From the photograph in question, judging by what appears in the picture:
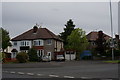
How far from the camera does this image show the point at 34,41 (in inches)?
2601

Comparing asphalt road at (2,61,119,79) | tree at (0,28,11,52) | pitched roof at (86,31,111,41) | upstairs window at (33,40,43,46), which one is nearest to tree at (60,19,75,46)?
pitched roof at (86,31,111,41)

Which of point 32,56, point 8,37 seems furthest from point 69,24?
point 32,56

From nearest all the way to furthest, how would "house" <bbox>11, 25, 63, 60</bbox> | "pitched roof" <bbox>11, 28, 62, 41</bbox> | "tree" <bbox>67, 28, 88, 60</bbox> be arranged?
1. "house" <bbox>11, 25, 63, 60</bbox>
2. "pitched roof" <bbox>11, 28, 62, 41</bbox>
3. "tree" <bbox>67, 28, 88, 60</bbox>

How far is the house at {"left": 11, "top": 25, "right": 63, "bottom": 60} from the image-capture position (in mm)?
64062

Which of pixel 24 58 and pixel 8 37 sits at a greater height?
pixel 8 37

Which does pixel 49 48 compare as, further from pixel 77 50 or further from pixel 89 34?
pixel 89 34

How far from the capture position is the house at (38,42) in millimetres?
64062

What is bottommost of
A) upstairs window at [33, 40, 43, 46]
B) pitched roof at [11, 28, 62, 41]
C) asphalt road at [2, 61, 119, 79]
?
asphalt road at [2, 61, 119, 79]

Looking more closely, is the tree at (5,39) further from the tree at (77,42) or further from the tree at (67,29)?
the tree at (67,29)

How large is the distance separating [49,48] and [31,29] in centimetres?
947

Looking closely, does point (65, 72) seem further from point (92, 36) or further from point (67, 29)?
point (67, 29)

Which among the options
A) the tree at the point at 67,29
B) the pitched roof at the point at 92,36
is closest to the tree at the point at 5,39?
the tree at the point at 67,29

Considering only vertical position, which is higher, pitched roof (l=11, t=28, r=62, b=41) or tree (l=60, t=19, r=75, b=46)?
tree (l=60, t=19, r=75, b=46)

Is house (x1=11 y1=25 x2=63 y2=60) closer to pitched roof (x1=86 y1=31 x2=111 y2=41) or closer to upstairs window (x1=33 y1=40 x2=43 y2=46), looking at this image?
upstairs window (x1=33 y1=40 x2=43 y2=46)
